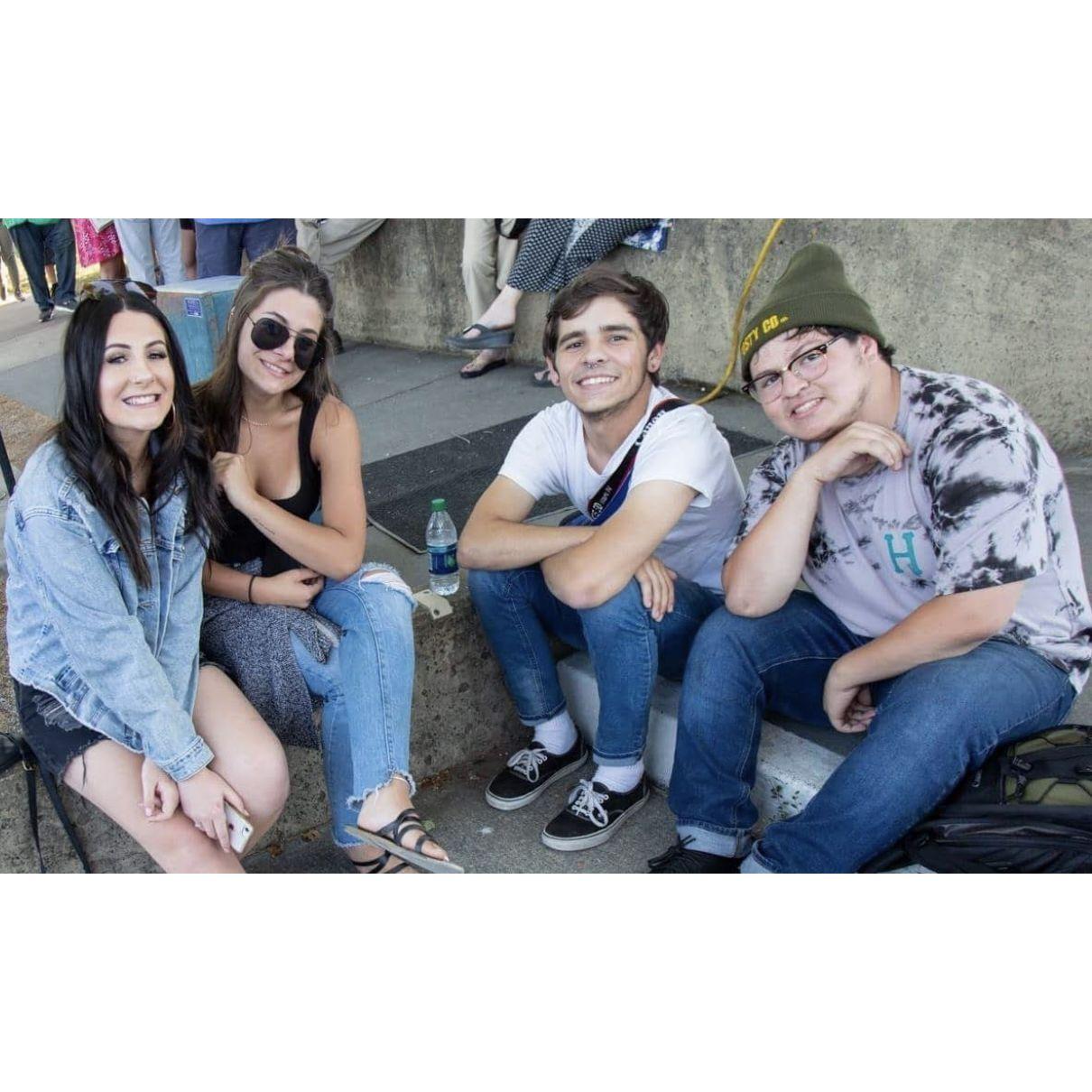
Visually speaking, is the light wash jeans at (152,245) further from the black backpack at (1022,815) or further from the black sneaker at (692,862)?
the black backpack at (1022,815)

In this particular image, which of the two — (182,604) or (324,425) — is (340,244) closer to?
(324,425)

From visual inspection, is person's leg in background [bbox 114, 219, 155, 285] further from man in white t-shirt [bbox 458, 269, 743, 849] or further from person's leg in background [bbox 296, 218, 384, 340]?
man in white t-shirt [bbox 458, 269, 743, 849]

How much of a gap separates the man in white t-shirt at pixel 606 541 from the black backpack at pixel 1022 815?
0.88m

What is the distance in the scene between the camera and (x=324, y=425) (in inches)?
113

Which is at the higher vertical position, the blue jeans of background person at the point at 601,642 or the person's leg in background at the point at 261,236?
the person's leg in background at the point at 261,236

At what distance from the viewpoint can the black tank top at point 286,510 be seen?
276 cm

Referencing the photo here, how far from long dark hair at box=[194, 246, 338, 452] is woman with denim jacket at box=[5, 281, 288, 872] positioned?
31 centimetres

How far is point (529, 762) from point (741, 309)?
287cm

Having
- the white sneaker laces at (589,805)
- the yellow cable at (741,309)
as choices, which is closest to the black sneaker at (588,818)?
the white sneaker laces at (589,805)

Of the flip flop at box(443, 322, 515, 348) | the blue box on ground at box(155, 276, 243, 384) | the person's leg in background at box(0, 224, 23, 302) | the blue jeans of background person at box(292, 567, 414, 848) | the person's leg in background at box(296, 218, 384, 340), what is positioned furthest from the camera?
the person's leg in background at box(0, 224, 23, 302)

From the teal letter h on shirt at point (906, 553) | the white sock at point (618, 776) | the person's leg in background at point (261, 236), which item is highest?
the person's leg in background at point (261, 236)

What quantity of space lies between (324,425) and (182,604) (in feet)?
2.13

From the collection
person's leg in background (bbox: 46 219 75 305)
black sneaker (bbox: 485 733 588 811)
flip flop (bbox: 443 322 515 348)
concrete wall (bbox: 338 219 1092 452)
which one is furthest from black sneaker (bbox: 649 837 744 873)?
person's leg in background (bbox: 46 219 75 305)

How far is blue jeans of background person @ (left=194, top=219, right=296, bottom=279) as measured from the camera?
5.78m
